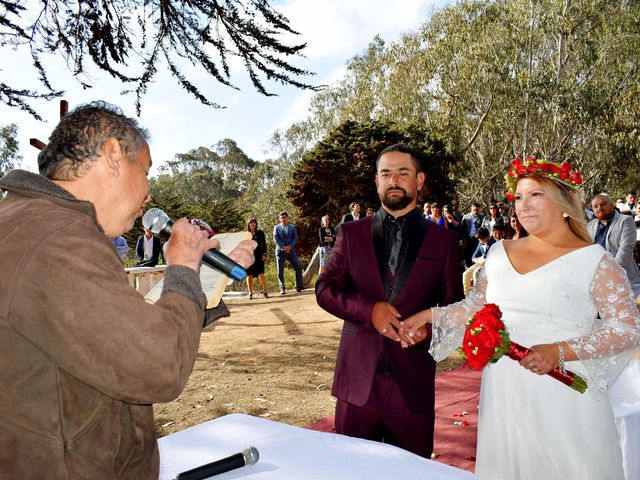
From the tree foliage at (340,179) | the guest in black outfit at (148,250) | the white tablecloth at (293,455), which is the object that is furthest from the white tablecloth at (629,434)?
the tree foliage at (340,179)

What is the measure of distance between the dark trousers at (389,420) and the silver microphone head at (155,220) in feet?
5.26

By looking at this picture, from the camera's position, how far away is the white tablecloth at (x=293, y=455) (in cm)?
161

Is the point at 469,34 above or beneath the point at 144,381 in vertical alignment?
above

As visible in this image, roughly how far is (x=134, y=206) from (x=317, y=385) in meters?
5.37

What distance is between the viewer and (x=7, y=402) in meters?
1.07

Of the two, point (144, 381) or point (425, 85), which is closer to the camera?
point (144, 381)

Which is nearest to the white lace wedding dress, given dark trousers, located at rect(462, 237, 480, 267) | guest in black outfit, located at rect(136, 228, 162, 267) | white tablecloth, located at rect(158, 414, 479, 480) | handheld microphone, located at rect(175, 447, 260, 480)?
white tablecloth, located at rect(158, 414, 479, 480)

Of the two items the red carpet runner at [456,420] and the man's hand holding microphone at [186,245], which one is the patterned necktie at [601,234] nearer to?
the red carpet runner at [456,420]

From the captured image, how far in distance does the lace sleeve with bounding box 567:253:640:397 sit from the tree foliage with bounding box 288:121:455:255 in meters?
21.1

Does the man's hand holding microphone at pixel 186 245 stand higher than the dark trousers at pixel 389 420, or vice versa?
the man's hand holding microphone at pixel 186 245

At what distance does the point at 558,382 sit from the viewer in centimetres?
260

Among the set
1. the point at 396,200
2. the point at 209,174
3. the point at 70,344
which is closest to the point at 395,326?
the point at 396,200

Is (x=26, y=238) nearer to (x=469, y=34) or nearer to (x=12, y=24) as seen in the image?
(x=12, y=24)

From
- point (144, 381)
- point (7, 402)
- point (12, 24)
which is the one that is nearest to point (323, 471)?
point (144, 381)
